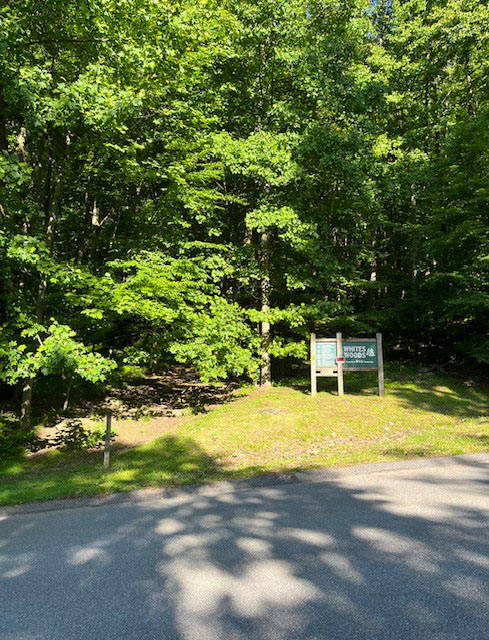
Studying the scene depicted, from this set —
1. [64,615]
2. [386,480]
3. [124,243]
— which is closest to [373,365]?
[386,480]

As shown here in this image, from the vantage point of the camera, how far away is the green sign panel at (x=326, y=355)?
12.2 meters

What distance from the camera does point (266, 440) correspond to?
8.48 m

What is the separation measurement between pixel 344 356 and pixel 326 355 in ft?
1.73

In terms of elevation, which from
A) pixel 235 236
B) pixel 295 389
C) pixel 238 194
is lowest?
pixel 295 389

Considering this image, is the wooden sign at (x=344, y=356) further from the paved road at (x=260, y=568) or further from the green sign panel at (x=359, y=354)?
the paved road at (x=260, y=568)

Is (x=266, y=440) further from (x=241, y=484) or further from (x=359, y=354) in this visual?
(x=359, y=354)

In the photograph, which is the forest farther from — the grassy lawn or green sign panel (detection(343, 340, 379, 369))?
the grassy lawn

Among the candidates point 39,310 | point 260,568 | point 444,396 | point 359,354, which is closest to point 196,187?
point 39,310

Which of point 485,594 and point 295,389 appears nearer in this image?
point 485,594

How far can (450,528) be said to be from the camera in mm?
3650

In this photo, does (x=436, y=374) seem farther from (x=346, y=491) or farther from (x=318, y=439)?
(x=346, y=491)

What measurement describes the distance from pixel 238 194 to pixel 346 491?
442 inches

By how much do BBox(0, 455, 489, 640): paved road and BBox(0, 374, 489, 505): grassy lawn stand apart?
1.32 metres

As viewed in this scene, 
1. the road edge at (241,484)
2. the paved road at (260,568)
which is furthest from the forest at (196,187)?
the paved road at (260,568)
